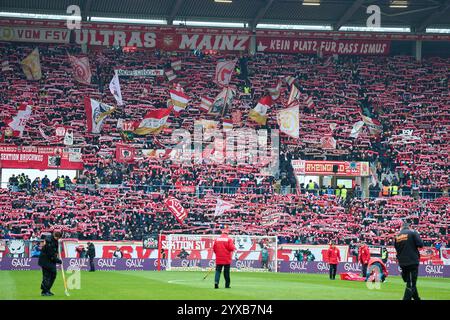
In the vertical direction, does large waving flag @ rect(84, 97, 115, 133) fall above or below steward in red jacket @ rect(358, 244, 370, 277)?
above

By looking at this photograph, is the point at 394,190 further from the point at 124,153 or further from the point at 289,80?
the point at 124,153

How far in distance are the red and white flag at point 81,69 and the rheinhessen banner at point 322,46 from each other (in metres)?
12.9

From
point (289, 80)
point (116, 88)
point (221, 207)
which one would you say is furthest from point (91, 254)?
point (289, 80)

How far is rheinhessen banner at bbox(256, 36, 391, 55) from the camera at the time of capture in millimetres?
65250

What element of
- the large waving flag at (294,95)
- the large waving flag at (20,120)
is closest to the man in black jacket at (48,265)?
the large waving flag at (20,120)

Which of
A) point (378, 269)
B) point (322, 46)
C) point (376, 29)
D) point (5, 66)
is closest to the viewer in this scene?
point (378, 269)

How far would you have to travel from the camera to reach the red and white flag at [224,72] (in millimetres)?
63438

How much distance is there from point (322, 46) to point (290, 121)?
845cm

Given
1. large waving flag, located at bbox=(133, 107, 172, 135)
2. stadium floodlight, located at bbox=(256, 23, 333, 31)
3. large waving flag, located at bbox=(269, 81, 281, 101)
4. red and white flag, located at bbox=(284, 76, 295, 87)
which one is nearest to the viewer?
large waving flag, located at bbox=(133, 107, 172, 135)

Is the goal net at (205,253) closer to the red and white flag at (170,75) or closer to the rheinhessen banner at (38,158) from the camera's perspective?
the rheinhessen banner at (38,158)

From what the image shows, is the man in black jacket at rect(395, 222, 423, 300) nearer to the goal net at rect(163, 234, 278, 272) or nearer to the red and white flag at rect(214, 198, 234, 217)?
the goal net at rect(163, 234, 278, 272)

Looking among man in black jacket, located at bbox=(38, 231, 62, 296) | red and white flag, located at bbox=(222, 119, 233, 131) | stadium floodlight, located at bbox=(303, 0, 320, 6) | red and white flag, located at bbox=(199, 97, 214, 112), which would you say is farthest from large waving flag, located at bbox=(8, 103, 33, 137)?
man in black jacket, located at bbox=(38, 231, 62, 296)

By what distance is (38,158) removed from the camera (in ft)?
182

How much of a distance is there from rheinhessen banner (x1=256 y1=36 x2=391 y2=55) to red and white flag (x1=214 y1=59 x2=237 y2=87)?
2854 millimetres
